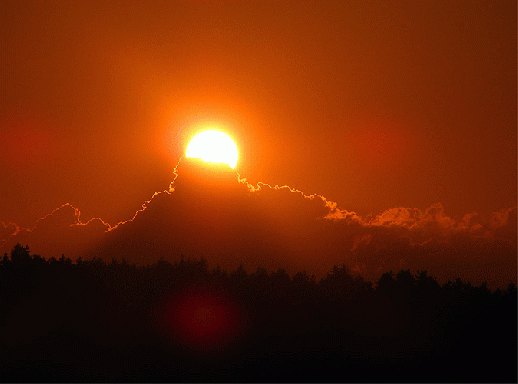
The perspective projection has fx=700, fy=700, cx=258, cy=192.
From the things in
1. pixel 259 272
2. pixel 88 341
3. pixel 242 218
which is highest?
pixel 242 218

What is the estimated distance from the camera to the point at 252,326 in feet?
217

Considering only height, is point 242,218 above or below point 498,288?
above

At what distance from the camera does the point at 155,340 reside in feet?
211

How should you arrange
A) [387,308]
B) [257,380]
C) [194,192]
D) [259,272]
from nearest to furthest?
1. [257,380]
2. [387,308]
3. [259,272]
4. [194,192]

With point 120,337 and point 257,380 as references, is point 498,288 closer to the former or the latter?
point 257,380

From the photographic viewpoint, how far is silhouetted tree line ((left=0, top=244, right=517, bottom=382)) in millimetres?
57438

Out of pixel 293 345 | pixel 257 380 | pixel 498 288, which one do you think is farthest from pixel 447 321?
pixel 257 380

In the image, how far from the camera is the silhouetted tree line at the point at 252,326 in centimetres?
5744

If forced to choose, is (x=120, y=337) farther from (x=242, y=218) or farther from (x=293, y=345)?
(x=242, y=218)

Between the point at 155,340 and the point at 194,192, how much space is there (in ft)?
409

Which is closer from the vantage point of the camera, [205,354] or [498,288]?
[205,354]

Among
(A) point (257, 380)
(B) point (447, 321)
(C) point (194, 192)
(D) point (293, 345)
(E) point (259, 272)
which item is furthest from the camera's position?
(C) point (194, 192)

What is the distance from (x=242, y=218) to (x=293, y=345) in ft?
432

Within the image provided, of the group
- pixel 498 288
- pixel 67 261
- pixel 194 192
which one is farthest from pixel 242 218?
pixel 498 288
